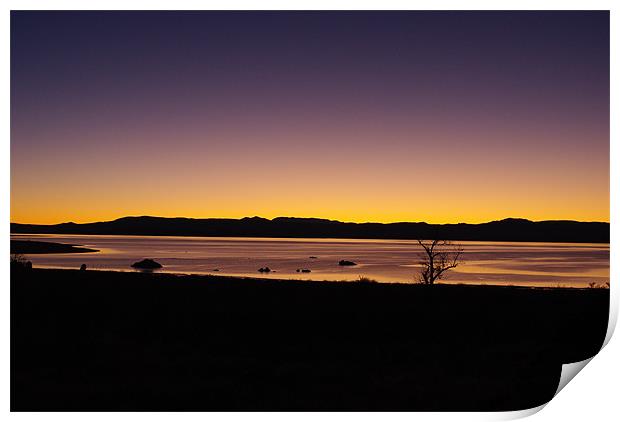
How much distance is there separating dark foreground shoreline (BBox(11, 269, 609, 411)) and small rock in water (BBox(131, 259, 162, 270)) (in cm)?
935

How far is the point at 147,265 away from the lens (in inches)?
901

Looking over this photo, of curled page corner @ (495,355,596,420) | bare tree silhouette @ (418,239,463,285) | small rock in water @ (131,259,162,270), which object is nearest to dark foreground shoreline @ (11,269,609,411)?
curled page corner @ (495,355,596,420)

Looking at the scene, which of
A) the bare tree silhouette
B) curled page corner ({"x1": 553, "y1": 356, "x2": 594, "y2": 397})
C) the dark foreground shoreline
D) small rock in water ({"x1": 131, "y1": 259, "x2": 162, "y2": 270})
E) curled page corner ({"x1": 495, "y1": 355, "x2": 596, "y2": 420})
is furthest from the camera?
small rock in water ({"x1": 131, "y1": 259, "x2": 162, "y2": 270})

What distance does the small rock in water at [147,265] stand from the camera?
70.9 feet

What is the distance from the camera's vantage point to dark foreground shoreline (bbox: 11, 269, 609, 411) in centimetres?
573

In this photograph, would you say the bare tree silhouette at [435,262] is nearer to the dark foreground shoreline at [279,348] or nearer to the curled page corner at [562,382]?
the dark foreground shoreline at [279,348]

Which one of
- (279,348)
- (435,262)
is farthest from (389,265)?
(279,348)

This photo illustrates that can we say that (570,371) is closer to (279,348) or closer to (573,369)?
(573,369)

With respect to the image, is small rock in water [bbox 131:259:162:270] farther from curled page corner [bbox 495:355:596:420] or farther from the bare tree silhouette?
curled page corner [bbox 495:355:596:420]

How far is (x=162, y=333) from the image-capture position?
8086 mm

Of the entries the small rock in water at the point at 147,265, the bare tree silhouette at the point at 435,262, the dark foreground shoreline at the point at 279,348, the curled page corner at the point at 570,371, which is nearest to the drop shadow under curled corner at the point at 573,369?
the curled page corner at the point at 570,371
